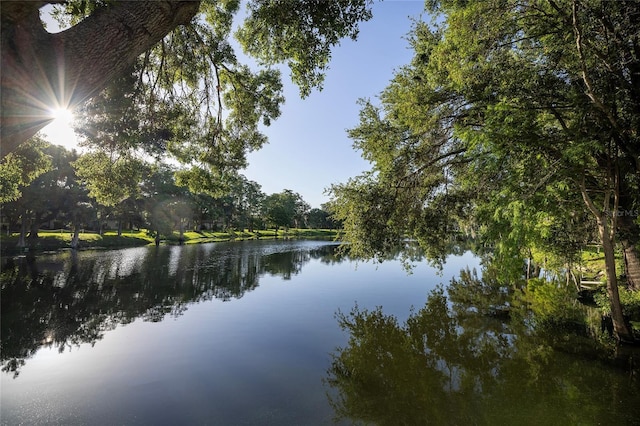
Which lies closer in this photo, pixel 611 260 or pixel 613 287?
pixel 611 260

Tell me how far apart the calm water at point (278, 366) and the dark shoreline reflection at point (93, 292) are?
0.12 m

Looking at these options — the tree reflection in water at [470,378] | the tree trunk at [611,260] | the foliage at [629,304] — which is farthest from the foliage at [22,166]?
the foliage at [629,304]

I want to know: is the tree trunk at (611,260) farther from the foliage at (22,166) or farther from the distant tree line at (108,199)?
the foliage at (22,166)

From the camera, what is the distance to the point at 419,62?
12.7 metres

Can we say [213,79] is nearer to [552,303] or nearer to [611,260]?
[611,260]

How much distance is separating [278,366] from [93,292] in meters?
14.8

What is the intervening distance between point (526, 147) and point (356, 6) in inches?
210

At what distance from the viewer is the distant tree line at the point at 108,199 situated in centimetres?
1245

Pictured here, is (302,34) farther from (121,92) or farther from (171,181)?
(171,181)

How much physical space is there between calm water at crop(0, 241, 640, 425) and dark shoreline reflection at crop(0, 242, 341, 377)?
4.5 inches

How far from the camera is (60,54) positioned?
3262mm

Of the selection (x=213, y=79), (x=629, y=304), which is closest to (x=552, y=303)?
(x=629, y=304)

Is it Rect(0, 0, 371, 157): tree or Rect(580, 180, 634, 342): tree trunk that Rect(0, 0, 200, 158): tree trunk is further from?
Rect(580, 180, 634, 342): tree trunk

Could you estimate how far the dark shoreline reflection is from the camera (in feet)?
36.3
